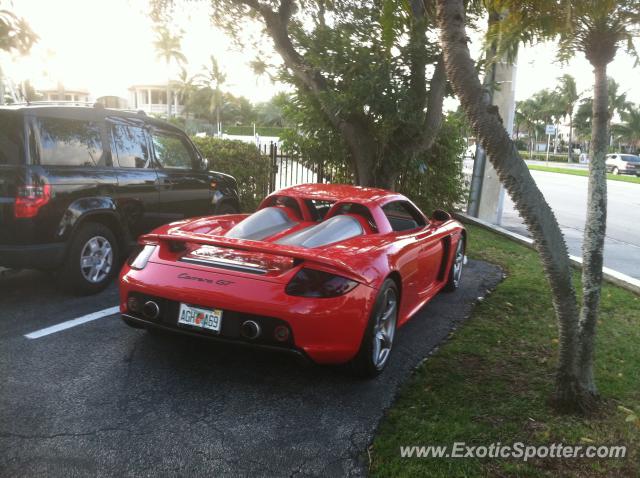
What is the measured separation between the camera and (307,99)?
988cm

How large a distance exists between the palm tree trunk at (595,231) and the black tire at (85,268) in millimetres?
4373

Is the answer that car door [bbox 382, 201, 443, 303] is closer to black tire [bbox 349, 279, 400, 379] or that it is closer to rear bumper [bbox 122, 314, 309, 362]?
black tire [bbox 349, 279, 400, 379]

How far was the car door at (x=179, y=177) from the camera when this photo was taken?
645cm

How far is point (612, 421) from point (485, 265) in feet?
15.5

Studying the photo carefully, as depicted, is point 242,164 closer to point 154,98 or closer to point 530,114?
point 154,98

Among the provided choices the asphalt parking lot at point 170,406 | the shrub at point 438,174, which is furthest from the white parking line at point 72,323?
the shrub at point 438,174

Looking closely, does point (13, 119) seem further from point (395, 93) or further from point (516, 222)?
point (516, 222)

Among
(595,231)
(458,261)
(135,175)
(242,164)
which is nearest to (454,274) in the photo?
(458,261)

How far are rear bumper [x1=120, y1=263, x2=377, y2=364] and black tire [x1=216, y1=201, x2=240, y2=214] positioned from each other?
13.4 feet

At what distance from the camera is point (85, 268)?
5398 millimetres

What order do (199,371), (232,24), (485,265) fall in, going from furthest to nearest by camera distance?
(232,24) → (485,265) → (199,371)

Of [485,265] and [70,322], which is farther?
[485,265]

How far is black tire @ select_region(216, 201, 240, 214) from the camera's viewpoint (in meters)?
7.55

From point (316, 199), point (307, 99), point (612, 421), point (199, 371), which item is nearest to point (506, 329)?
point (612, 421)
